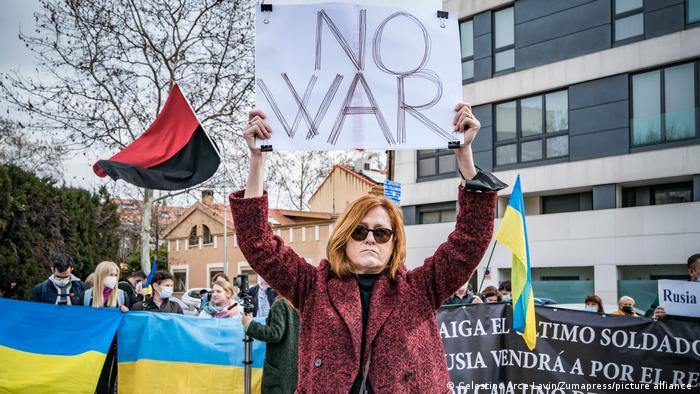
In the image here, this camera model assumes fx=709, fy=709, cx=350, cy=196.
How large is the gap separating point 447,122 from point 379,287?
0.85 metres

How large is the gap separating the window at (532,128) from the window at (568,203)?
1.36 m

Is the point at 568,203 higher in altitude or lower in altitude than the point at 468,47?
lower

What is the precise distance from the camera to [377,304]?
263 centimetres

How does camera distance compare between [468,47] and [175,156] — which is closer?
[175,156]

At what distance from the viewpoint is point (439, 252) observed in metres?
2.67

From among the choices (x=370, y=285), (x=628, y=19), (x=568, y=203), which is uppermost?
(x=628, y=19)

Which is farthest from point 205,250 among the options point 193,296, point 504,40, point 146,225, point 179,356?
point 179,356

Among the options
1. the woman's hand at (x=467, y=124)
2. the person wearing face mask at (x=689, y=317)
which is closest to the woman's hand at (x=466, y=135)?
the woman's hand at (x=467, y=124)

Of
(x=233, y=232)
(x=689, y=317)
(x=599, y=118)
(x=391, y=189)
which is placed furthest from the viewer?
(x=233, y=232)

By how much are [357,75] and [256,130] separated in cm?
63

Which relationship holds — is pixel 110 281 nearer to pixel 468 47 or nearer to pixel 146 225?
pixel 146 225

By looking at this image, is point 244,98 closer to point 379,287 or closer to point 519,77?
point 519,77

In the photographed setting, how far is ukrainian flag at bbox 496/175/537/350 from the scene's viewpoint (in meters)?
6.13

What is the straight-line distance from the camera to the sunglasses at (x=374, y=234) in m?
2.75
